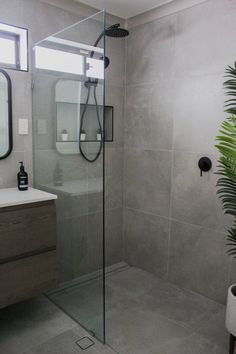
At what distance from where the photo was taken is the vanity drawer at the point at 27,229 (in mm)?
1907

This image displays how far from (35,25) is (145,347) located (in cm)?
251

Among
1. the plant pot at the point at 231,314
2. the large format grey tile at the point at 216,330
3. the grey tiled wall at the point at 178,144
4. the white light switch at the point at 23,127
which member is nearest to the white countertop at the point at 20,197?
the white light switch at the point at 23,127

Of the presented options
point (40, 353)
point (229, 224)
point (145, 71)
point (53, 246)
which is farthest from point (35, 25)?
point (40, 353)

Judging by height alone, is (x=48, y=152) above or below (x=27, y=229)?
above

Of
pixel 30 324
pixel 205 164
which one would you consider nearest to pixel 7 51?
pixel 205 164

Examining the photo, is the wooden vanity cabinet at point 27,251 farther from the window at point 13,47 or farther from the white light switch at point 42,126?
the window at point 13,47

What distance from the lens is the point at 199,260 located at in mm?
2568

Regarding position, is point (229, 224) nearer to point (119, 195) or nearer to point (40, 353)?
point (119, 195)

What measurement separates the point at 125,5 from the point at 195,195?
5.84 feet

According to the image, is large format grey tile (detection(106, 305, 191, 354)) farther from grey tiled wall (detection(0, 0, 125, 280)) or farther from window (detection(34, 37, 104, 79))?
window (detection(34, 37, 104, 79))

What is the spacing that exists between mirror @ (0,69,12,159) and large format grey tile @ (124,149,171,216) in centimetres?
123

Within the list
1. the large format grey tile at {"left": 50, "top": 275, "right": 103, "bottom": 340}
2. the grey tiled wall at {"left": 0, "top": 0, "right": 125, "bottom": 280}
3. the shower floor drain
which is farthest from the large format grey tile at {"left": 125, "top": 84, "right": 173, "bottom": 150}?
the shower floor drain

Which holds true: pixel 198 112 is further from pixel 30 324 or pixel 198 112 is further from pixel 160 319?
pixel 30 324

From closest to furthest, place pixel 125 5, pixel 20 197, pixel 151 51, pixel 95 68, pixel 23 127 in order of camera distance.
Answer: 1. pixel 95 68
2. pixel 20 197
3. pixel 23 127
4. pixel 125 5
5. pixel 151 51
